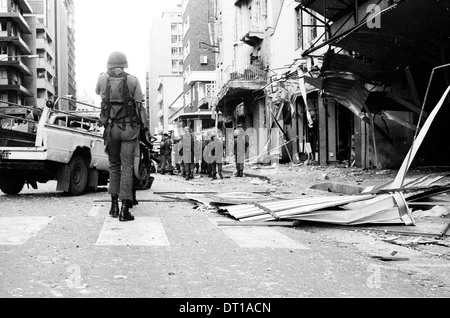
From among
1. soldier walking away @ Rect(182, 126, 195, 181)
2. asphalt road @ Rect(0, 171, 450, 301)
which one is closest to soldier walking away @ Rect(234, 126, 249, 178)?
soldier walking away @ Rect(182, 126, 195, 181)

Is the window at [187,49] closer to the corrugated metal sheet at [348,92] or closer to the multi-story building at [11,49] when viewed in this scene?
the multi-story building at [11,49]

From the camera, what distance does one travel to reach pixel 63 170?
10.9 m

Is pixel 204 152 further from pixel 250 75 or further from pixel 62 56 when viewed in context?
pixel 62 56

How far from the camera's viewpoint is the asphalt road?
146 inches

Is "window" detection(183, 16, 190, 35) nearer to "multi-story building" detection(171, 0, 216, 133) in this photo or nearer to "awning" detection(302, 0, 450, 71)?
"multi-story building" detection(171, 0, 216, 133)

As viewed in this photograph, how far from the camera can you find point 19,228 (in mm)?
6246

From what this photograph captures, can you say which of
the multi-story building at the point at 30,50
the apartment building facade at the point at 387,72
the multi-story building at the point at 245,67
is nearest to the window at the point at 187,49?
the multi-story building at the point at 30,50

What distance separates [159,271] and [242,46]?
35789mm

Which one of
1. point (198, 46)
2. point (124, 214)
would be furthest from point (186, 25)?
point (124, 214)

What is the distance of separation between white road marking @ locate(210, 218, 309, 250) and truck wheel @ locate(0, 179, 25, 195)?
628cm

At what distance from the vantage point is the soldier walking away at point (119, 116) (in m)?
7.29

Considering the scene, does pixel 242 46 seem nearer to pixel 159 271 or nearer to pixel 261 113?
pixel 261 113

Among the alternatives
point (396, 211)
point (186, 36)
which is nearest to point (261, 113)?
point (396, 211)

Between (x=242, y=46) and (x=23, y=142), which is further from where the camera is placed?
(x=242, y=46)
